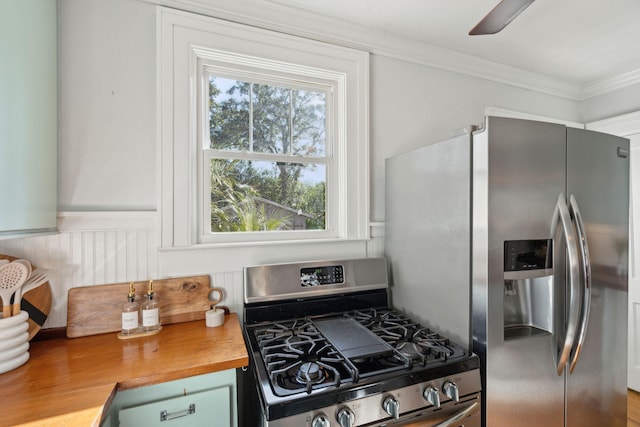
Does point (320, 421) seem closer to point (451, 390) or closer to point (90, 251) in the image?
point (451, 390)

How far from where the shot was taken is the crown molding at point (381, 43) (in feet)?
5.04

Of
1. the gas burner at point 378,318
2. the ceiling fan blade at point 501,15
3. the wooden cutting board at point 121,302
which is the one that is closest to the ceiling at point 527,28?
the ceiling fan blade at point 501,15

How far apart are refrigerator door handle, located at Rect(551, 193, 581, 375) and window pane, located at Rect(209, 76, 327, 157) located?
3.96 feet

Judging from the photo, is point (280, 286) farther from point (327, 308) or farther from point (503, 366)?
point (503, 366)

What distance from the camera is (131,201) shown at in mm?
1395

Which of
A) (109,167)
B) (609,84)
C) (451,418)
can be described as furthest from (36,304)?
(609,84)

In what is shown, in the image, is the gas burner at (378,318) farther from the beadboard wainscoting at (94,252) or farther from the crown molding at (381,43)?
the crown molding at (381,43)

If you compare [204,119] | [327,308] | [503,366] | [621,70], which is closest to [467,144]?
[503,366]

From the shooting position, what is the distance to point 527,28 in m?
1.80

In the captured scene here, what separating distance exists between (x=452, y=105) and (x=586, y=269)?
131cm

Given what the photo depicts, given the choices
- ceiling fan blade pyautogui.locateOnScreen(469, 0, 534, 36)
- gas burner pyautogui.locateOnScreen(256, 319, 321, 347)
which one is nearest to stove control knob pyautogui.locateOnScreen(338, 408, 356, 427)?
gas burner pyautogui.locateOnScreen(256, 319, 321, 347)

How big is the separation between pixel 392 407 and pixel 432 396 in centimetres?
17

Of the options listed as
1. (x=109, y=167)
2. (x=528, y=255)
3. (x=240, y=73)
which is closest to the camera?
(x=528, y=255)

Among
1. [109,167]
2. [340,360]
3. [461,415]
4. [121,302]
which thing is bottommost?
[461,415]
